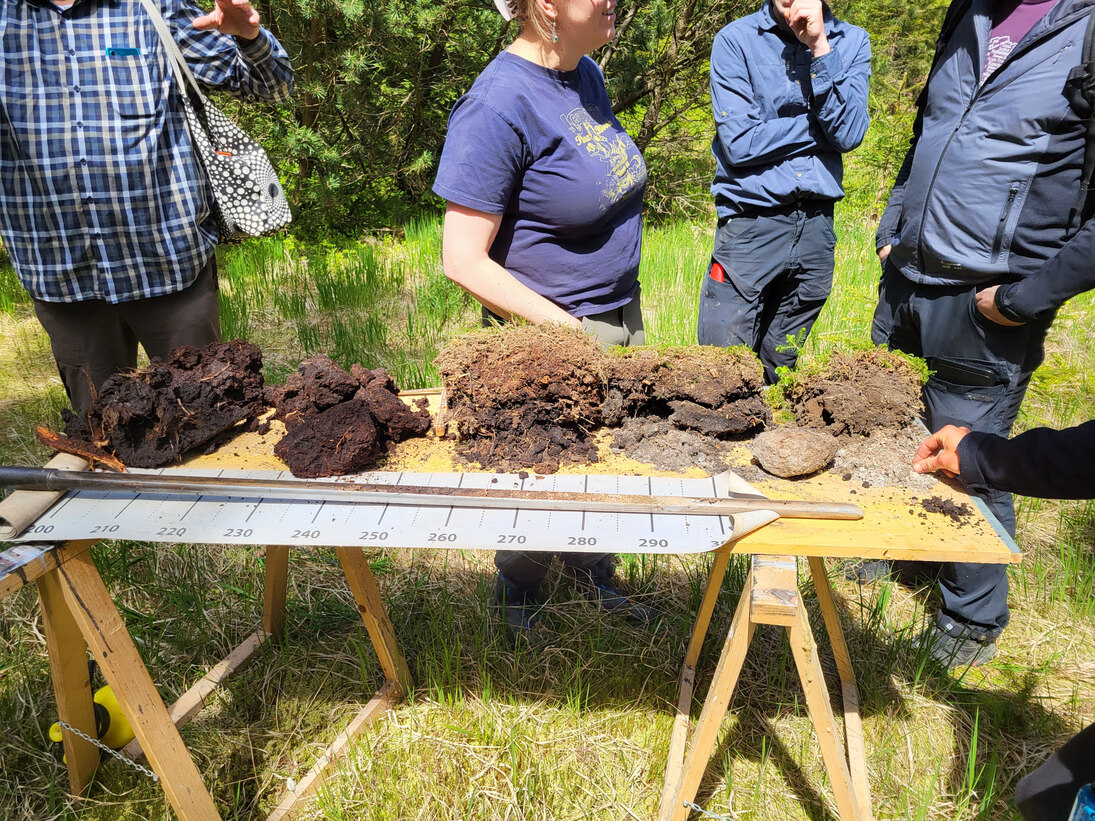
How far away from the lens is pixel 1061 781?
139 cm

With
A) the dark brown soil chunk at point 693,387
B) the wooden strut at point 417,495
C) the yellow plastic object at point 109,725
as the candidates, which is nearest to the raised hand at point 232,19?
the wooden strut at point 417,495

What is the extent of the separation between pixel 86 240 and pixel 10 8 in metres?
0.79

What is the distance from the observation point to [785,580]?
1.43 metres

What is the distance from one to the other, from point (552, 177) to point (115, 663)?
168 cm

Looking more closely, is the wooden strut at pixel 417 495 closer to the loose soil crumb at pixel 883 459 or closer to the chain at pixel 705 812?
the loose soil crumb at pixel 883 459

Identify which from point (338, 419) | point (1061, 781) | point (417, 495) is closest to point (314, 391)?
point (338, 419)

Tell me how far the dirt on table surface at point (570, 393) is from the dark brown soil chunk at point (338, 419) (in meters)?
0.18

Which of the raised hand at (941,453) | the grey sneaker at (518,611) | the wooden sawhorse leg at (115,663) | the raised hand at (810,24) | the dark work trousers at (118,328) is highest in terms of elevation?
the raised hand at (810,24)

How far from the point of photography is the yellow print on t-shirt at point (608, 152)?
2027 millimetres

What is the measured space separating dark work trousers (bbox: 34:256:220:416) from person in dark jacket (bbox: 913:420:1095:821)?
2689 mm

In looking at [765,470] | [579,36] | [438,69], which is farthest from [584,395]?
[438,69]

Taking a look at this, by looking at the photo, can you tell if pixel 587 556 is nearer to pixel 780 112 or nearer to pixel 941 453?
pixel 941 453

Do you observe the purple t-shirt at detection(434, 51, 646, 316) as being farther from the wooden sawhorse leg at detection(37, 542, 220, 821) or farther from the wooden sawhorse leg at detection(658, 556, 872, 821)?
Answer: the wooden sawhorse leg at detection(37, 542, 220, 821)

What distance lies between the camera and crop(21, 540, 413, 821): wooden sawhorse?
58.3 inches
